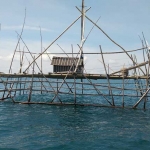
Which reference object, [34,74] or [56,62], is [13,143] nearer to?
[34,74]

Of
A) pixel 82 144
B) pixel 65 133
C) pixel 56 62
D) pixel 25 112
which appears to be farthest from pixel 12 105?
pixel 82 144

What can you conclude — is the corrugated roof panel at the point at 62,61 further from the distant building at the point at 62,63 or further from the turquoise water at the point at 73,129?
the turquoise water at the point at 73,129

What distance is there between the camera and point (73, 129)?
12.9m

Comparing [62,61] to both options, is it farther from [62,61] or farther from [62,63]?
[62,63]

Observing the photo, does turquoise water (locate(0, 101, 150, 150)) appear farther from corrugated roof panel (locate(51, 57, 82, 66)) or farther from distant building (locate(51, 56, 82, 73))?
corrugated roof panel (locate(51, 57, 82, 66))

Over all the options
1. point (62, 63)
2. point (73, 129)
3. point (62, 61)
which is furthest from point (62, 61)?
point (73, 129)

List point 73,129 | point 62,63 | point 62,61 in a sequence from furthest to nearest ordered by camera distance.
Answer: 1. point 62,61
2. point 62,63
3. point 73,129

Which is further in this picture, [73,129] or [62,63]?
[62,63]

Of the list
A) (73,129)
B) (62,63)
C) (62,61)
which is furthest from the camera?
(62,61)

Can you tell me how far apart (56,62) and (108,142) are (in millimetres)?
14567

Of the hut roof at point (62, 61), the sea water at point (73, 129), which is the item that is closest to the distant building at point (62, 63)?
the hut roof at point (62, 61)

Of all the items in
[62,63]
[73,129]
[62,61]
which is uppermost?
[62,61]

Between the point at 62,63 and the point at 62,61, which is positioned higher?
the point at 62,61

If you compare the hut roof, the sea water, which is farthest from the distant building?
the sea water
